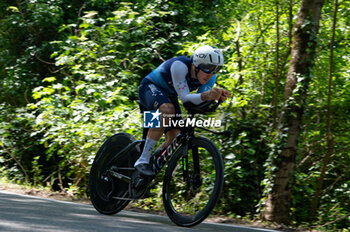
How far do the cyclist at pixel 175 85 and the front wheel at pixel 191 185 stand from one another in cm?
30

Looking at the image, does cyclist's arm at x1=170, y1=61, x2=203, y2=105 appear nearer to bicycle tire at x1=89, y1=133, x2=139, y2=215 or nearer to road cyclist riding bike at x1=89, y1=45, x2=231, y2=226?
road cyclist riding bike at x1=89, y1=45, x2=231, y2=226

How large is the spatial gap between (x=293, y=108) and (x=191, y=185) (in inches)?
70.3

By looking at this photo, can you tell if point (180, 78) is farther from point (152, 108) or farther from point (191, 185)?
point (191, 185)

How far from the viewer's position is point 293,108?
226 inches

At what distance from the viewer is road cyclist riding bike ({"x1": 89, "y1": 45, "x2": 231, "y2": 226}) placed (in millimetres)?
4516

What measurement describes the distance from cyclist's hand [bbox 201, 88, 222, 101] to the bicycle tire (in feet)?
4.57

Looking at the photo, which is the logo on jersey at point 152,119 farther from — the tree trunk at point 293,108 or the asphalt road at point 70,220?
the tree trunk at point 293,108

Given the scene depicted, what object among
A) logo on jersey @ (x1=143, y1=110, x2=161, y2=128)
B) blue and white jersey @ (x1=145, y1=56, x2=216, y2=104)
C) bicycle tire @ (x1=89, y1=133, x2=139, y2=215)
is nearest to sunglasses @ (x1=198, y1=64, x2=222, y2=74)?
blue and white jersey @ (x1=145, y1=56, x2=216, y2=104)

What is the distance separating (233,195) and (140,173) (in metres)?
2.06

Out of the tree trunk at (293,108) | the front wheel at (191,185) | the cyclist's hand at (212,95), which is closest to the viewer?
the cyclist's hand at (212,95)

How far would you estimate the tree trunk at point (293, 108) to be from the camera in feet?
18.6

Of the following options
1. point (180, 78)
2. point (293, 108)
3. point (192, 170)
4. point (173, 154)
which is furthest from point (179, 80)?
point (293, 108)

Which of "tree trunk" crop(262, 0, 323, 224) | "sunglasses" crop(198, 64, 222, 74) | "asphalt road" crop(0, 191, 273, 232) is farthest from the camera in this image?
"tree trunk" crop(262, 0, 323, 224)

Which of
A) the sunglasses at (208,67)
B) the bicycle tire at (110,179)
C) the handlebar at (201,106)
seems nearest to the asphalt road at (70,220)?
the bicycle tire at (110,179)
